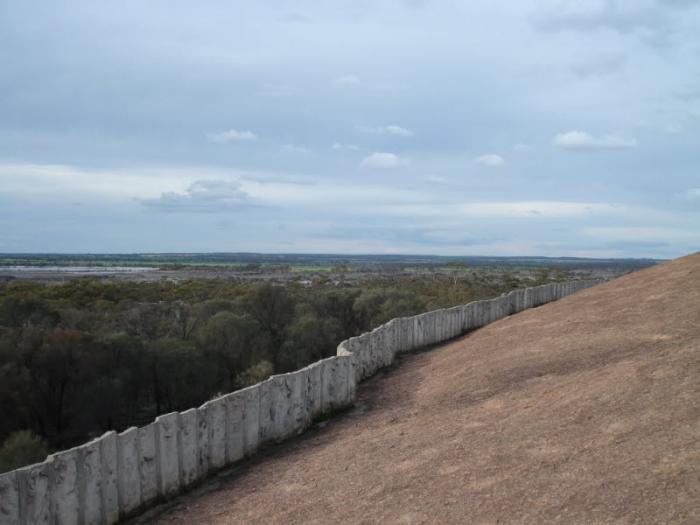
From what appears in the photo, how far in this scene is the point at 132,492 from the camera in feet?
29.1

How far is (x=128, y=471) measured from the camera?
8.80 m

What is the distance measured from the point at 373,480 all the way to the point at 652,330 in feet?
26.6

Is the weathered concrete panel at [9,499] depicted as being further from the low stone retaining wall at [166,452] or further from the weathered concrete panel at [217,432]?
the weathered concrete panel at [217,432]

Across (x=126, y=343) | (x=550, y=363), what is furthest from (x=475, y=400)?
(x=126, y=343)

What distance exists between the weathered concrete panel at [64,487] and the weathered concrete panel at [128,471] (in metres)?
0.70

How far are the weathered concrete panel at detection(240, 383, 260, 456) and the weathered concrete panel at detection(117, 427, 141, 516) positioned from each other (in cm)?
220

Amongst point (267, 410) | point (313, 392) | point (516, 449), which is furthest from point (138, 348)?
point (516, 449)

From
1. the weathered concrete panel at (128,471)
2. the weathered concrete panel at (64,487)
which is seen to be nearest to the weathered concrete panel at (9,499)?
the weathered concrete panel at (64,487)

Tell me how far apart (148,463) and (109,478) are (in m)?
0.67

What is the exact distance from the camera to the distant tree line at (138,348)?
31.2 m

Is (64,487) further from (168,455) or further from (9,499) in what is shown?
(168,455)

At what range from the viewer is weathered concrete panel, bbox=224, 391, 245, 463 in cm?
1058

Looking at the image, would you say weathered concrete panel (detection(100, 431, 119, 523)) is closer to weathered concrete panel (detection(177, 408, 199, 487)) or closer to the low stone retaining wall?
the low stone retaining wall

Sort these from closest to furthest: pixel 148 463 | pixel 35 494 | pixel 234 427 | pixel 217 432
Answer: pixel 35 494 → pixel 148 463 → pixel 217 432 → pixel 234 427
